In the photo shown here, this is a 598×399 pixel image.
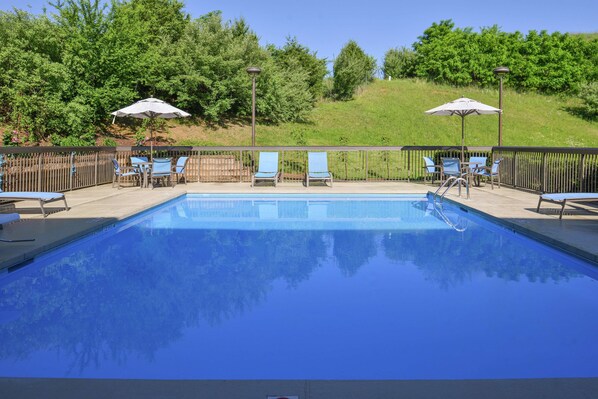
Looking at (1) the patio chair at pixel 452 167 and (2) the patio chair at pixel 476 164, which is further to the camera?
(2) the patio chair at pixel 476 164

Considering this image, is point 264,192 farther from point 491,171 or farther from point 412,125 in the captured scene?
point 412,125

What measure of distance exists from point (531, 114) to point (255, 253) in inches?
1192

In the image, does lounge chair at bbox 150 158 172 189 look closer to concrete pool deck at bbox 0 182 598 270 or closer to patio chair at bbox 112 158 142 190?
concrete pool deck at bbox 0 182 598 270

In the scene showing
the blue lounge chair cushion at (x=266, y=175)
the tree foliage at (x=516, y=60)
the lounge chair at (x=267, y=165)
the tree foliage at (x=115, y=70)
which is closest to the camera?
the blue lounge chair cushion at (x=266, y=175)

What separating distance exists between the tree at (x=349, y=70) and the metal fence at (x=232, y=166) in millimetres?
16244

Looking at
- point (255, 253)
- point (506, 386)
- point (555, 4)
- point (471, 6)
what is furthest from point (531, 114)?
point (506, 386)

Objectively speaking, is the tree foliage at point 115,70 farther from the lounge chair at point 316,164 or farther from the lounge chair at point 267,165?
the lounge chair at point 316,164

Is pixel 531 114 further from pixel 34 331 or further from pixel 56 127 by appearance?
pixel 34 331

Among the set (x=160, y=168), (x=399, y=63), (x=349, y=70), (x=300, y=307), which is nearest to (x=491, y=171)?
(x=160, y=168)

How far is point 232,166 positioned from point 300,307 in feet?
31.6

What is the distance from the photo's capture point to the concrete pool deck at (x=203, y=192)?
16.4ft

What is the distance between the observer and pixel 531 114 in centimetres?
3098

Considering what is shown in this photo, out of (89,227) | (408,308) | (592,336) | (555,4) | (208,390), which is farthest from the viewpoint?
(555,4)

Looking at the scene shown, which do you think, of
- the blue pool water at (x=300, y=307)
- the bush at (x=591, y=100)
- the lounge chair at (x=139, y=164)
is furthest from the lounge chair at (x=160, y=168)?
the bush at (x=591, y=100)
